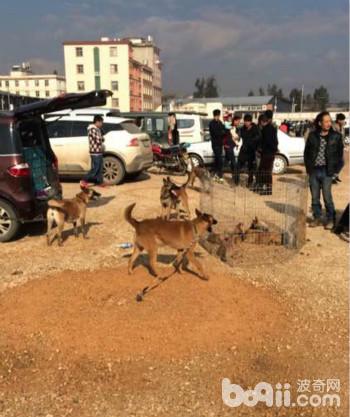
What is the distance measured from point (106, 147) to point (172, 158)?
10.5 feet

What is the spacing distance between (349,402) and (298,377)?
420 mm

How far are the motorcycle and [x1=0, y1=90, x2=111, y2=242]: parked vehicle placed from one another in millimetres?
6909

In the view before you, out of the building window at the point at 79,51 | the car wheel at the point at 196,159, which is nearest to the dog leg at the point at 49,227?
the car wheel at the point at 196,159

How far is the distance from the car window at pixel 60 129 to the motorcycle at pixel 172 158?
3.61 meters

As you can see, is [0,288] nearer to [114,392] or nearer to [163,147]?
[114,392]

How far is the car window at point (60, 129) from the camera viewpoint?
12.4 metres

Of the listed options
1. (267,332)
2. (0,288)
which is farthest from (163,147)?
(267,332)

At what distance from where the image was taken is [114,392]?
10.7 feet

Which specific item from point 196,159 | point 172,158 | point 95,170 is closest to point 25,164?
point 95,170

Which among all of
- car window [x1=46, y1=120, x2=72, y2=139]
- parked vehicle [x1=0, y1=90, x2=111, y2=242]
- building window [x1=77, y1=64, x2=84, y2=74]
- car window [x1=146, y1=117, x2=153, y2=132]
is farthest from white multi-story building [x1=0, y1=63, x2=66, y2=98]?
parked vehicle [x1=0, y1=90, x2=111, y2=242]

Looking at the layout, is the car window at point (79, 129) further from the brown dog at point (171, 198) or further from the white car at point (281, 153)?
the brown dog at point (171, 198)

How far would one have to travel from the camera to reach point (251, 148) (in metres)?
11.8

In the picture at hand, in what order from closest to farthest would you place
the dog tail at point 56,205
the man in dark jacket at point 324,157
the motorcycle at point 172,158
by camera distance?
1. the dog tail at point 56,205
2. the man in dark jacket at point 324,157
3. the motorcycle at point 172,158

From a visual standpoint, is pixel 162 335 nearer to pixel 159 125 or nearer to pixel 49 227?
pixel 49 227
